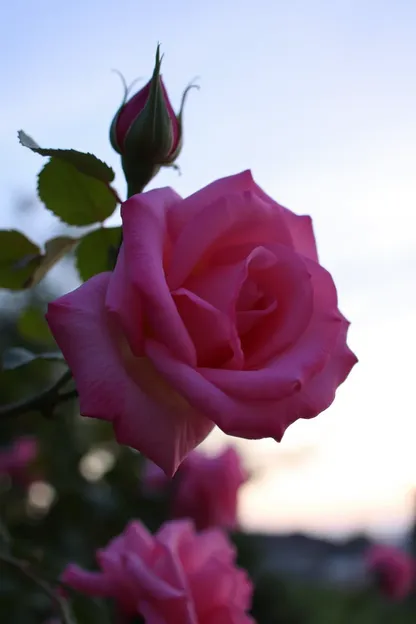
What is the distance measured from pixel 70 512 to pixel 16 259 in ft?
2.97

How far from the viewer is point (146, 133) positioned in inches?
19.4

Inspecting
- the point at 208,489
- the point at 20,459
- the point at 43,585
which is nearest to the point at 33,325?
the point at 43,585

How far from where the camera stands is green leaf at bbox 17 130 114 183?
0.48 metres

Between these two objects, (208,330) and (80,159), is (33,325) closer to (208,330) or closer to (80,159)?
(80,159)

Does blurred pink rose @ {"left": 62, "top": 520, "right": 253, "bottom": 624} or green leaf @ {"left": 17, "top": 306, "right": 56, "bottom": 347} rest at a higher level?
green leaf @ {"left": 17, "top": 306, "right": 56, "bottom": 347}

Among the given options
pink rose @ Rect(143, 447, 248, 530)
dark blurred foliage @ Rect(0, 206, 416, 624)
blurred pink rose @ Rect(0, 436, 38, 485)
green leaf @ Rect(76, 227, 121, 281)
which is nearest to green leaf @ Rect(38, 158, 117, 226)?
green leaf @ Rect(76, 227, 121, 281)

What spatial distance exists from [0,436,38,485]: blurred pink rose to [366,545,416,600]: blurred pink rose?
1.44m

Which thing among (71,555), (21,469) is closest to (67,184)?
→ (71,555)

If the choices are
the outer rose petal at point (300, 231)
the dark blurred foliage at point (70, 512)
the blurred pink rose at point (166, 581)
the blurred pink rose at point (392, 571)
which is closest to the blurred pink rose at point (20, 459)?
the dark blurred foliage at point (70, 512)

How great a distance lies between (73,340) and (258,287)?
11cm

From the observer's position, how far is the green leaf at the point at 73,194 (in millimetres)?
559

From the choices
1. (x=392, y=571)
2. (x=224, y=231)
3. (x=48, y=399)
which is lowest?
(x=392, y=571)

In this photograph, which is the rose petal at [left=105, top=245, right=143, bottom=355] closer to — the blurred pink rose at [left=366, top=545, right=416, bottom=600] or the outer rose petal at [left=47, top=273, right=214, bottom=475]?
the outer rose petal at [left=47, top=273, right=214, bottom=475]

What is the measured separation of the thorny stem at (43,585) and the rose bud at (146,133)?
0.31 meters
